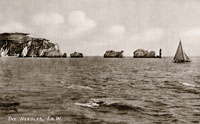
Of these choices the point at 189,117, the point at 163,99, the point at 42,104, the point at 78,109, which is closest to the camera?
the point at 189,117

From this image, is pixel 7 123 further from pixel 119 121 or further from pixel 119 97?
pixel 119 97

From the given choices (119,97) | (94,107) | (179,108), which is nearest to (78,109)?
(94,107)

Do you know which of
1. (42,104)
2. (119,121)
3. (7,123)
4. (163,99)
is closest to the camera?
(7,123)

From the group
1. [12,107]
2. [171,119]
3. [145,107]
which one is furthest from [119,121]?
[12,107]

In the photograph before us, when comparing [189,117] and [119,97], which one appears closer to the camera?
[189,117]

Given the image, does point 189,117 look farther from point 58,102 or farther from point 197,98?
point 58,102

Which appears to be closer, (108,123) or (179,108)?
(108,123)

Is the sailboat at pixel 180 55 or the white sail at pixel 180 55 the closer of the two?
the sailboat at pixel 180 55

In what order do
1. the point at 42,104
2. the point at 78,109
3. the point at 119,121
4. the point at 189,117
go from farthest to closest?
the point at 42,104 → the point at 78,109 → the point at 189,117 → the point at 119,121

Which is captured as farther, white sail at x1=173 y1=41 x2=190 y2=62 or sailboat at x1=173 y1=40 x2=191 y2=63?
white sail at x1=173 y1=41 x2=190 y2=62
